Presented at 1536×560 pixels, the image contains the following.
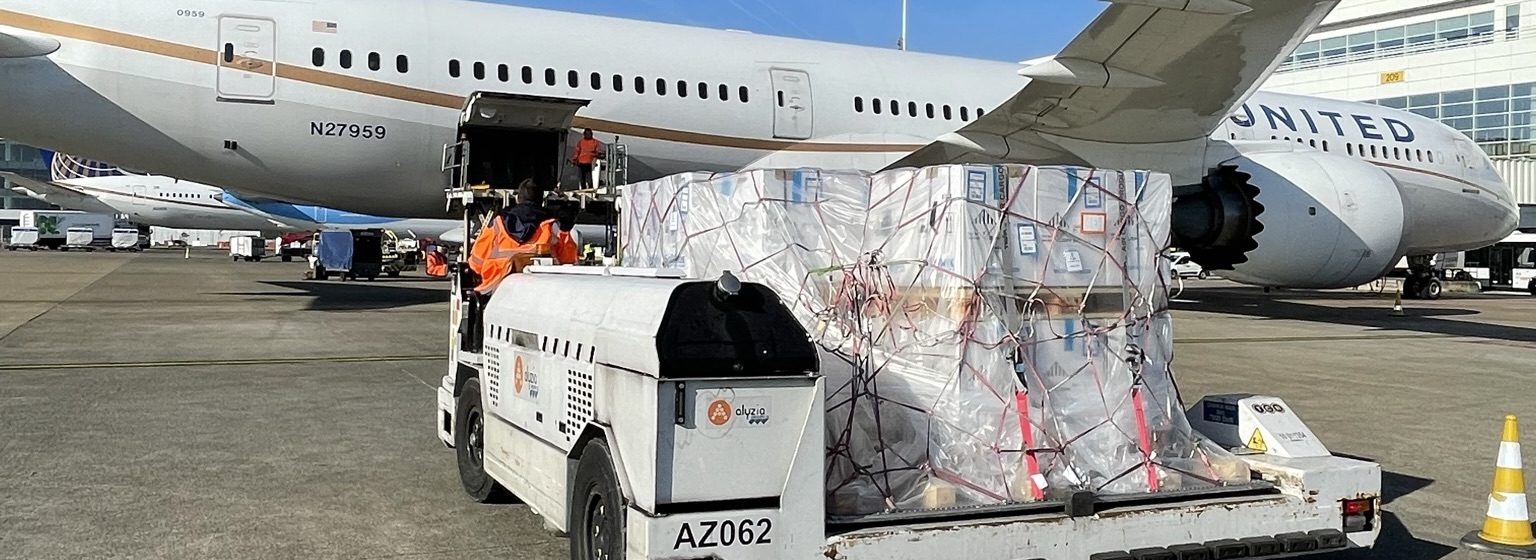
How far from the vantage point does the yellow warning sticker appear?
14.8 feet

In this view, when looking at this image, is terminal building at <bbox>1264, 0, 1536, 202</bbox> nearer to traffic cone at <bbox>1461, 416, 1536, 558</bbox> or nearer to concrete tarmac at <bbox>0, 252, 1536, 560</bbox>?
concrete tarmac at <bbox>0, 252, 1536, 560</bbox>

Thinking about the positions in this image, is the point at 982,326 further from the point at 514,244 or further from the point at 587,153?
A: the point at 587,153

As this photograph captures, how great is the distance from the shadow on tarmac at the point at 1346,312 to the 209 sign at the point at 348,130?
1554cm

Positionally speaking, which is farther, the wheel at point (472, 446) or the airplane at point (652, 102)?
the airplane at point (652, 102)

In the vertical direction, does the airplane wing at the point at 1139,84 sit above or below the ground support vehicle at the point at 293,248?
above

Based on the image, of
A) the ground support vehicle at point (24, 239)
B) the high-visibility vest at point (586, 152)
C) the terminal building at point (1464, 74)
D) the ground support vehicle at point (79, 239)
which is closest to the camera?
the high-visibility vest at point (586, 152)

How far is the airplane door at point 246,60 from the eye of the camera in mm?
13758

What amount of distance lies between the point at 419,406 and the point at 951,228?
5.98 m

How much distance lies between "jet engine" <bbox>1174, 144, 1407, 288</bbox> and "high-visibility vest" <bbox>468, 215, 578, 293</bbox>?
10.7 metres

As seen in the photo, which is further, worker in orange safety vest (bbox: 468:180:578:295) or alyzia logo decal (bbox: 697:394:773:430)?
worker in orange safety vest (bbox: 468:180:578:295)

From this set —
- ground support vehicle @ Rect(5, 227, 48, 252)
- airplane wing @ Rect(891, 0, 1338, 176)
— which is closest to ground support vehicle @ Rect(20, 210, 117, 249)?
ground support vehicle @ Rect(5, 227, 48, 252)

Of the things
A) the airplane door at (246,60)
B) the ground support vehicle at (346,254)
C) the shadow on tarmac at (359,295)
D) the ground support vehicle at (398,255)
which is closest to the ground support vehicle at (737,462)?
the airplane door at (246,60)

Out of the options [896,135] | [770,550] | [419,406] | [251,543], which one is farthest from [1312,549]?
[896,135]

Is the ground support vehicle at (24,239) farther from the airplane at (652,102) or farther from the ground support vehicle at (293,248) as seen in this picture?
the airplane at (652,102)
